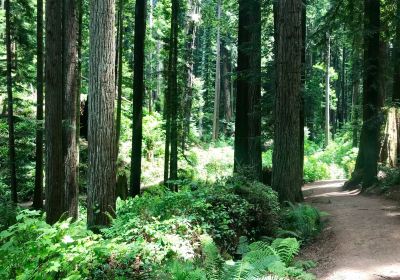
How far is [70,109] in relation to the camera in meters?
11.5

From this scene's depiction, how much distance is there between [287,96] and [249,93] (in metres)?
3.39

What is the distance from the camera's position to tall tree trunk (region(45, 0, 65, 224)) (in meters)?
8.93

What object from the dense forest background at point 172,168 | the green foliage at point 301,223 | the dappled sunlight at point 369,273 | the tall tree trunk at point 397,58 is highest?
the tall tree trunk at point 397,58

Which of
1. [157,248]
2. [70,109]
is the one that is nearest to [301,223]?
[157,248]

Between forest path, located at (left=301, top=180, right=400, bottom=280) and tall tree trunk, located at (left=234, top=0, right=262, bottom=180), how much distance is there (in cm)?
309

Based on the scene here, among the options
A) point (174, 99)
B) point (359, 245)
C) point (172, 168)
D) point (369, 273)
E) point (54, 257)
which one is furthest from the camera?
point (172, 168)

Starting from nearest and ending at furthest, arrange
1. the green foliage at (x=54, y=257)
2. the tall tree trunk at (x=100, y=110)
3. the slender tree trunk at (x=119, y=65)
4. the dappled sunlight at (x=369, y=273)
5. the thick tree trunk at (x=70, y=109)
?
1. the green foliage at (x=54, y=257)
2. the dappled sunlight at (x=369, y=273)
3. the tall tree trunk at (x=100, y=110)
4. the thick tree trunk at (x=70, y=109)
5. the slender tree trunk at (x=119, y=65)

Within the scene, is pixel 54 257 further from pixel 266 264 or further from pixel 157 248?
pixel 266 264

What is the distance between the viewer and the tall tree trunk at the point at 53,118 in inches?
352

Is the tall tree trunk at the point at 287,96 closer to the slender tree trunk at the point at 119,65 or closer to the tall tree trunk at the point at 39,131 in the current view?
the slender tree trunk at the point at 119,65

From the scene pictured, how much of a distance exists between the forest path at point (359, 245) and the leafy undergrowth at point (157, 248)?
0.55 m

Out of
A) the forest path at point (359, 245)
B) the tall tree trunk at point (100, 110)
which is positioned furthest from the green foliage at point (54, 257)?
the forest path at point (359, 245)

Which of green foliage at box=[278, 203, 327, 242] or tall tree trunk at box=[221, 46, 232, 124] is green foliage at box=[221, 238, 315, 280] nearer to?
green foliage at box=[278, 203, 327, 242]

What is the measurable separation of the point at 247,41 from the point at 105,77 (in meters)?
7.42
